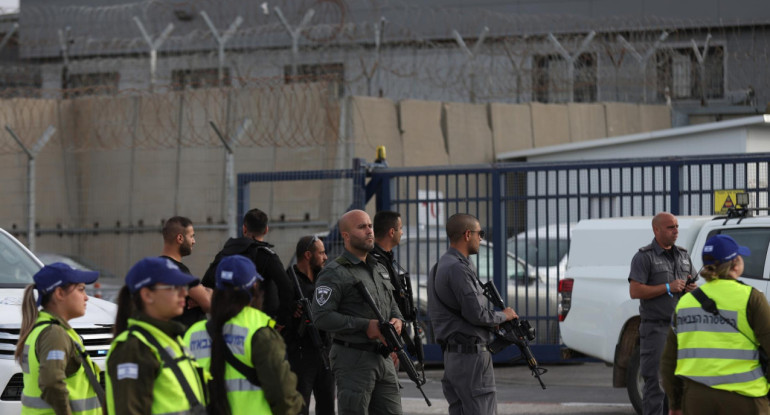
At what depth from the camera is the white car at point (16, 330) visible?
23.7 ft

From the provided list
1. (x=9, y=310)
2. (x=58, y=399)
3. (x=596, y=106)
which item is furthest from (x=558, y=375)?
(x=596, y=106)

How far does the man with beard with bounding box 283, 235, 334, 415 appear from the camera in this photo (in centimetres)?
795

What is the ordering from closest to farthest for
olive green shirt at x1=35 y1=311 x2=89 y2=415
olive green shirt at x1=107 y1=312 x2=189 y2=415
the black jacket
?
olive green shirt at x1=107 y1=312 x2=189 y2=415 → olive green shirt at x1=35 y1=311 x2=89 y2=415 → the black jacket

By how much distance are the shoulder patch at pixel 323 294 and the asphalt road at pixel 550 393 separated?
10.9 ft

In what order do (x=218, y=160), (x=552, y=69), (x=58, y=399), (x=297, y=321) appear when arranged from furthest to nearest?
(x=552, y=69) → (x=218, y=160) → (x=297, y=321) → (x=58, y=399)

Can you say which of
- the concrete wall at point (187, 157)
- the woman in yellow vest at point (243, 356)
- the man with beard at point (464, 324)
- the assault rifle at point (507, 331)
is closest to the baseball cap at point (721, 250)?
the man with beard at point (464, 324)

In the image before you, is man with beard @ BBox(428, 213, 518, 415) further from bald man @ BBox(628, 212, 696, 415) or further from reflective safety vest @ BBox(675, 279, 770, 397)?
bald man @ BBox(628, 212, 696, 415)

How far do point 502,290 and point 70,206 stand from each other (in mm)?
9636

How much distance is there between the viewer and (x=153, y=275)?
4.49 meters

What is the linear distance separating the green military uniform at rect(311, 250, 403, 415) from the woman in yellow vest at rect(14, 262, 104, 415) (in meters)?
1.78

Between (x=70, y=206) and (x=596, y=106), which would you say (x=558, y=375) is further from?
(x=596, y=106)

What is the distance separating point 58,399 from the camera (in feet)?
17.2

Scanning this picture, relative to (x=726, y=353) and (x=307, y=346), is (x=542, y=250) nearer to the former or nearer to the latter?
(x=307, y=346)

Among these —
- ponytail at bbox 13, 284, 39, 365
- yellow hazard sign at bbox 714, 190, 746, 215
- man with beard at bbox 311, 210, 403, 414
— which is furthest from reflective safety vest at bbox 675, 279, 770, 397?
yellow hazard sign at bbox 714, 190, 746, 215
